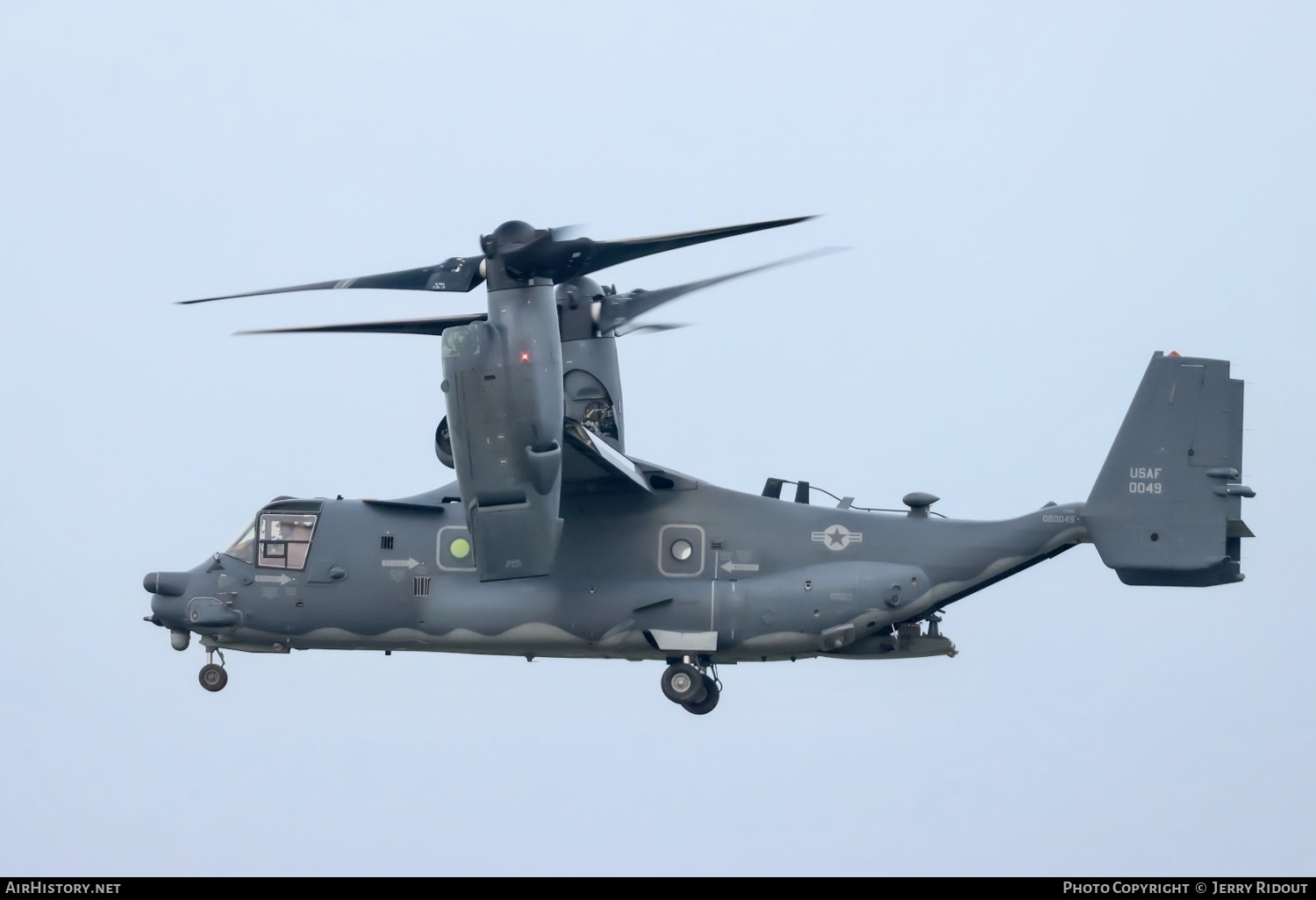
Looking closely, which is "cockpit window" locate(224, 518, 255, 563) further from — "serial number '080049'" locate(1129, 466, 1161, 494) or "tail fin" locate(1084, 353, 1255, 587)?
"serial number '080049'" locate(1129, 466, 1161, 494)

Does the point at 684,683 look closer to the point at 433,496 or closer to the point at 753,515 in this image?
the point at 753,515

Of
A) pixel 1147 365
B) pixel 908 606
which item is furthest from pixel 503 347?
pixel 1147 365

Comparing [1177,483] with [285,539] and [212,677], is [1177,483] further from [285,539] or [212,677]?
[212,677]

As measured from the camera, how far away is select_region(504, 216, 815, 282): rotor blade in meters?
24.6

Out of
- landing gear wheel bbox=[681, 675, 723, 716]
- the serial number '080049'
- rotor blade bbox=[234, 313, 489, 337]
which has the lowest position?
landing gear wheel bbox=[681, 675, 723, 716]

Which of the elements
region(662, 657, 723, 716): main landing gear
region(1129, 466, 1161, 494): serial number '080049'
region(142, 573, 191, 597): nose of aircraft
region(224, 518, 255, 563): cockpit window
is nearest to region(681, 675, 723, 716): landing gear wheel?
region(662, 657, 723, 716): main landing gear

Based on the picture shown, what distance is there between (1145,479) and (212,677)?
11.7 metres

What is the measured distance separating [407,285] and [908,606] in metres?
6.96

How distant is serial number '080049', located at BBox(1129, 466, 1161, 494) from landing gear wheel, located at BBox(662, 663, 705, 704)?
5.56 metres

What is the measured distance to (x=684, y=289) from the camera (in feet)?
91.2

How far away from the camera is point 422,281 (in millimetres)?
26109

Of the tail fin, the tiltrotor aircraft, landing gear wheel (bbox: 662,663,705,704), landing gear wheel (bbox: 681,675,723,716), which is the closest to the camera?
the tiltrotor aircraft

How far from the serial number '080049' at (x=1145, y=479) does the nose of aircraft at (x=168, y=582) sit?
1163 centimetres
